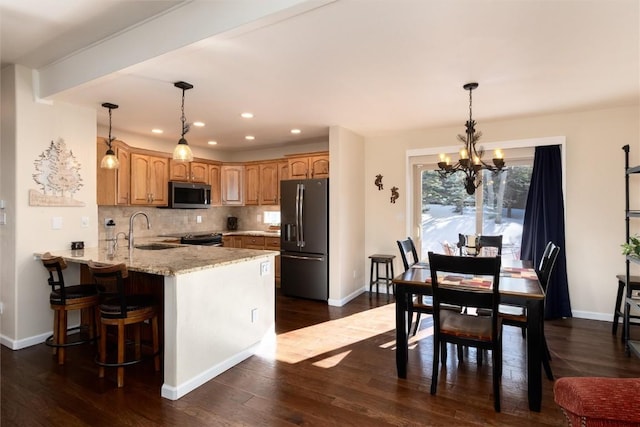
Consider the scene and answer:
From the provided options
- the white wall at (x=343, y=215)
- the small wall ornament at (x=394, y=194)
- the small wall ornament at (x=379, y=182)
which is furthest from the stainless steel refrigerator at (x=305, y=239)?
the small wall ornament at (x=394, y=194)

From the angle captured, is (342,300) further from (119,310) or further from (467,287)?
(119,310)

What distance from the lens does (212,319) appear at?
2709mm

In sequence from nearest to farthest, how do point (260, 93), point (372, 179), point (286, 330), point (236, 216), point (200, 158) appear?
point (260, 93), point (286, 330), point (372, 179), point (200, 158), point (236, 216)

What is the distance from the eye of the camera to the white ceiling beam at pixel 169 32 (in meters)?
1.87

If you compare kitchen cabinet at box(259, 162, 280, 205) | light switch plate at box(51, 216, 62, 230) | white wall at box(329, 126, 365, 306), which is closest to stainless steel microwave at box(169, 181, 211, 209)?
kitchen cabinet at box(259, 162, 280, 205)

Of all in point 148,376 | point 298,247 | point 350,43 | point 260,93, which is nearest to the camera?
point 350,43

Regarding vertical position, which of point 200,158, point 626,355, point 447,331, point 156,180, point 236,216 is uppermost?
point 200,158

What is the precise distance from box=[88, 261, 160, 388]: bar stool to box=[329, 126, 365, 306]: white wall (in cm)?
256

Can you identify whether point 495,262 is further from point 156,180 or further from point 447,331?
point 156,180

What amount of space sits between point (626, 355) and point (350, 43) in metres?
3.65

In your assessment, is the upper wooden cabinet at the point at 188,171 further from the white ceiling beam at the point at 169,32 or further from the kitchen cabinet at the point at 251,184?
the white ceiling beam at the point at 169,32

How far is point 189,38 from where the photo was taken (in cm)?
214

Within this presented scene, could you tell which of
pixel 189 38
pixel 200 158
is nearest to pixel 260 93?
pixel 189 38

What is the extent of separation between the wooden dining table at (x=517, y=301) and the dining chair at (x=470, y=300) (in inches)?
5.3
